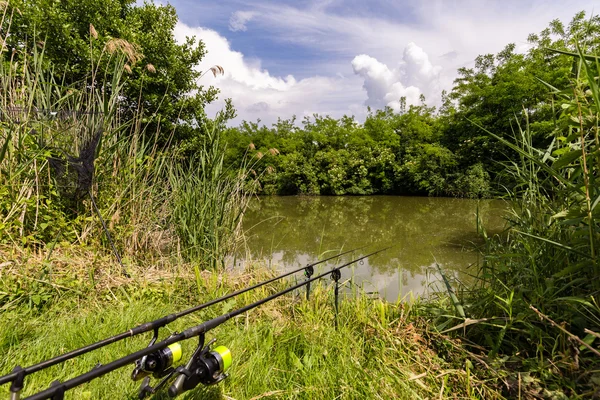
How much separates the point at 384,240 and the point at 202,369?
274 inches

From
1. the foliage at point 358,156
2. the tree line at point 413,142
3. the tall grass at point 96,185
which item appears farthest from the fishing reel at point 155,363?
the foliage at point 358,156

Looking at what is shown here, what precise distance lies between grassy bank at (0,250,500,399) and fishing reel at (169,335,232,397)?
1.42 feet

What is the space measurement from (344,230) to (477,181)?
9.04 metres

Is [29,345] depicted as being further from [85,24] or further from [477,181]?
[477,181]

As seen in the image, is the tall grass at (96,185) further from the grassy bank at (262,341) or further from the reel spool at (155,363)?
the reel spool at (155,363)

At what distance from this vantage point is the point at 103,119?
8.94ft

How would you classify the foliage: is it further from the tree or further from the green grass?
the green grass

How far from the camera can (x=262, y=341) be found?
1.76 m

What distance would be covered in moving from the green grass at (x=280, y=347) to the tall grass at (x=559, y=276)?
24cm

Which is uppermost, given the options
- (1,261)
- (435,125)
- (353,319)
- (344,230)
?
(435,125)

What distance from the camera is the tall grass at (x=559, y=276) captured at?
43.4 inches

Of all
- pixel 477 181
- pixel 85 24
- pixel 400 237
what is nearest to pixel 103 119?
pixel 400 237

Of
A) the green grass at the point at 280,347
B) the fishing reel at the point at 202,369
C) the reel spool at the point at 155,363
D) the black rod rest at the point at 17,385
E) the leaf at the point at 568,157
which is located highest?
the leaf at the point at 568,157

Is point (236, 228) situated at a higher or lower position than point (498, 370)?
higher
